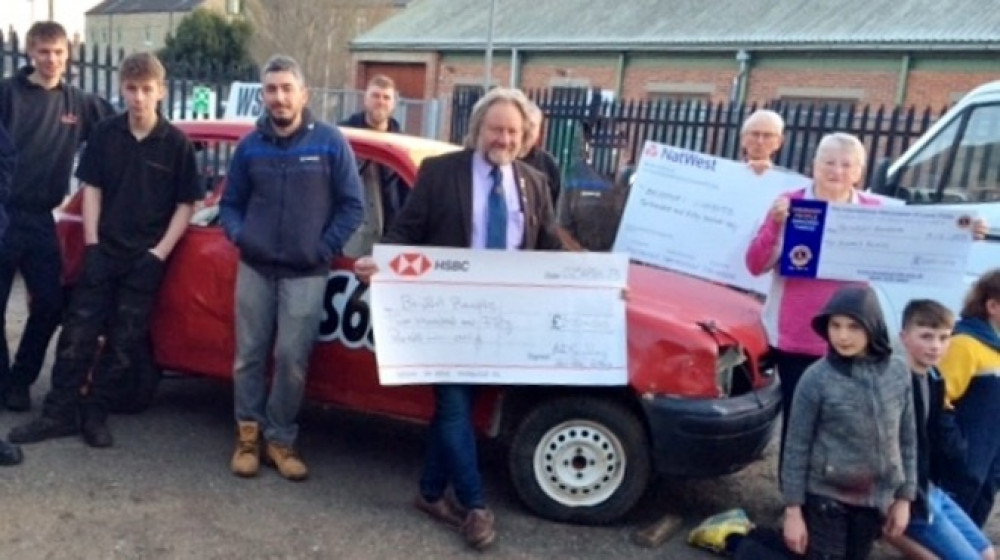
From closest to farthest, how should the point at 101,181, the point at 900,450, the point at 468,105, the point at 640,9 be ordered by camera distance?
the point at 900,450 < the point at 101,181 < the point at 468,105 < the point at 640,9

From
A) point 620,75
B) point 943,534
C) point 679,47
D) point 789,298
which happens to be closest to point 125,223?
point 789,298

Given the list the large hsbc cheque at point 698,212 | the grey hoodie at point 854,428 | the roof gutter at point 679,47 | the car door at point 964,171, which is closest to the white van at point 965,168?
the car door at point 964,171

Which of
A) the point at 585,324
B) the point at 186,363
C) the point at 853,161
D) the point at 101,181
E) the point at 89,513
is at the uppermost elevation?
the point at 853,161

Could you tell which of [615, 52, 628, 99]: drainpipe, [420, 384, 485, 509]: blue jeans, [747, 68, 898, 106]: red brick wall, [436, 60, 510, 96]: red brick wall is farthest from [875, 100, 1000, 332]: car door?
[436, 60, 510, 96]: red brick wall

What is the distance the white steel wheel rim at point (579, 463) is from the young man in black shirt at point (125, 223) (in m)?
2.06

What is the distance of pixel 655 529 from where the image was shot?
15.8 feet

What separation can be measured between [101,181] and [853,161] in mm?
3443

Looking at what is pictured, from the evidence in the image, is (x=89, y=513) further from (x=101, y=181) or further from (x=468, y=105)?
(x=468, y=105)

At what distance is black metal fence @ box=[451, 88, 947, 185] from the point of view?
11594 mm

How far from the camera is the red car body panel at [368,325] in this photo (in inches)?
181

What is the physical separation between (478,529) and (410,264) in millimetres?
1133

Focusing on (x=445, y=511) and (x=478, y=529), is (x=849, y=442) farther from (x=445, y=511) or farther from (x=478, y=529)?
(x=445, y=511)

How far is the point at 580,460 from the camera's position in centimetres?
484

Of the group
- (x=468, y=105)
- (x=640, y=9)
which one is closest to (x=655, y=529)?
(x=468, y=105)
